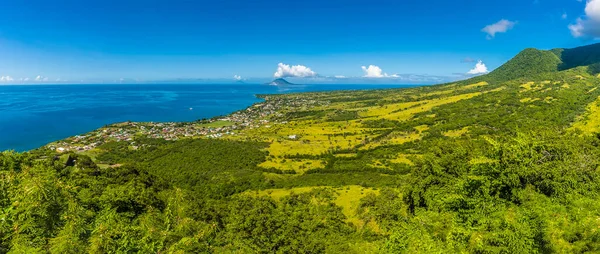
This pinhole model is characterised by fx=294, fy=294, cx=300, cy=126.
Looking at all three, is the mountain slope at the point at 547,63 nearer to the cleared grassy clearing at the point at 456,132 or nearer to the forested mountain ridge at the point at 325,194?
the forested mountain ridge at the point at 325,194

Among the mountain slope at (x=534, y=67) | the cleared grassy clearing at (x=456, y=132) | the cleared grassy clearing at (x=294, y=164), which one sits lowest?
the cleared grassy clearing at (x=294, y=164)

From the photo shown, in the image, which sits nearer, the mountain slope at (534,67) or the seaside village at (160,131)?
the seaside village at (160,131)

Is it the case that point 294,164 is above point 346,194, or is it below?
below

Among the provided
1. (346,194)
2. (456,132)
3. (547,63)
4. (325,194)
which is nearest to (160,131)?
(325,194)

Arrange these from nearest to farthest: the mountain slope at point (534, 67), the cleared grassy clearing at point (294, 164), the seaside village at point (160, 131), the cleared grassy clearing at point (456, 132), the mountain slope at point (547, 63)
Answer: the cleared grassy clearing at point (294, 164) < the seaside village at point (160, 131) < the cleared grassy clearing at point (456, 132) < the mountain slope at point (547, 63) < the mountain slope at point (534, 67)

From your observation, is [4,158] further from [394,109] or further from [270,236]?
[394,109]

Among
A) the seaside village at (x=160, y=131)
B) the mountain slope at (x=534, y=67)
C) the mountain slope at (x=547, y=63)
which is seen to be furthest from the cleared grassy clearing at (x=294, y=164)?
the mountain slope at (x=534, y=67)


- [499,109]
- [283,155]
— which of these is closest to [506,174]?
[283,155]

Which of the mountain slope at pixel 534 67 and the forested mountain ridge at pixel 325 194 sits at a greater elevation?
the mountain slope at pixel 534 67

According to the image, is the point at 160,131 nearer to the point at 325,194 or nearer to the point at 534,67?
the point at 325,194
